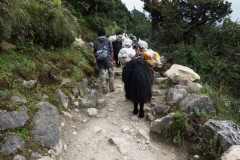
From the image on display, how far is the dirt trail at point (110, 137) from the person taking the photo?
3486 millimetres

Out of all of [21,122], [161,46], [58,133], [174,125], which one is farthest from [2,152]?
[161,46]

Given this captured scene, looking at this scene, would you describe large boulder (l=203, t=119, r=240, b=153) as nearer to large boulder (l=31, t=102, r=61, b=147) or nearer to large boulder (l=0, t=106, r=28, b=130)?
large boulder (l=31, t=102, r=61, b=147)

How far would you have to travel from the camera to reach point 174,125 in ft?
12.8

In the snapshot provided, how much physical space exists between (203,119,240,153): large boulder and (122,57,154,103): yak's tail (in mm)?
1307

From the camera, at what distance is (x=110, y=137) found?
3904 mm

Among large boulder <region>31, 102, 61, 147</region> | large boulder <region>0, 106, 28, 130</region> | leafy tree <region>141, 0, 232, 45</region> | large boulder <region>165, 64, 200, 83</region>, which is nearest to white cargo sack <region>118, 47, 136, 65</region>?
large boulder <region>165, 64, 200, 83</region>

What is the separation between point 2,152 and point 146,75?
2.85 metres

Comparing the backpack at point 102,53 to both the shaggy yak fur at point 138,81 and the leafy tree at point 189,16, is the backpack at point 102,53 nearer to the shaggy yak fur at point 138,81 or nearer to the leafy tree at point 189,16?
the shaggy yak fur at point 138,81

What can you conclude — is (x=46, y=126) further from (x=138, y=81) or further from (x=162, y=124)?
(x=162, y=124)

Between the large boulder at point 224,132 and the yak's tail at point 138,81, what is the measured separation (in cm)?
131

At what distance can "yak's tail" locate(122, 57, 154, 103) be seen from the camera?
428 centimetres

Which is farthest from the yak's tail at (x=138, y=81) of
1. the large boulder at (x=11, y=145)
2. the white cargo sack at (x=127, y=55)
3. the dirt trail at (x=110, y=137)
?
the large boulder at (x=11, y=145)

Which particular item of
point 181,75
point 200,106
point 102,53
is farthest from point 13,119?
point 181,75

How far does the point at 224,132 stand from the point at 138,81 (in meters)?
1.79
